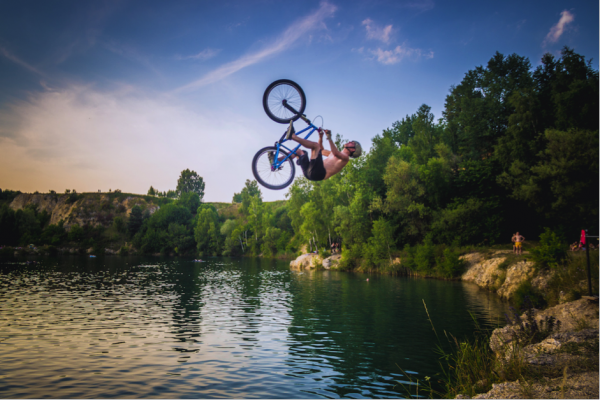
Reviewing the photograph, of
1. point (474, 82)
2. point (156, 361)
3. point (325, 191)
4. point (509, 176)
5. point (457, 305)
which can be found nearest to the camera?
point (156, 361)

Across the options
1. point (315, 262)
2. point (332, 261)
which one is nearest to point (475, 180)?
point (332, 261)

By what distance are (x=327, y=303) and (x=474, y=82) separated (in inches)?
1863

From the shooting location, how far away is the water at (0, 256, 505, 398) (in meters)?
8.96

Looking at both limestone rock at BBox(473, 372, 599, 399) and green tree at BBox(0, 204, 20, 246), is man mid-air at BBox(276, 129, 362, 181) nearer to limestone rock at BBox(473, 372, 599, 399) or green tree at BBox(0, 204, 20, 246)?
limestone rock at BBox(473, 372, 599, 399)

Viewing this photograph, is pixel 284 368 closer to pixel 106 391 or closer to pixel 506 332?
pixel 106 391

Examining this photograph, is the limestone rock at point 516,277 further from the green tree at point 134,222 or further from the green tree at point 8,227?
the green tree at point 8,227

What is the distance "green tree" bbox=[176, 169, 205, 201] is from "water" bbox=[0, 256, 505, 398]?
12681 centimetres

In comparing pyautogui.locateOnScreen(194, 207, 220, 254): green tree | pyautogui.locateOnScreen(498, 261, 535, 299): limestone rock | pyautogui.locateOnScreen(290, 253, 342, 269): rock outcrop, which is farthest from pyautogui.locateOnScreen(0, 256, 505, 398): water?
pyautogui.locateOnScreen(194, 207, 220, 254): green tree

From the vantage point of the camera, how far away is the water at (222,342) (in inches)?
353

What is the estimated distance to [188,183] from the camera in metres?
148

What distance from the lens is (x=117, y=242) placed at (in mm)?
109250

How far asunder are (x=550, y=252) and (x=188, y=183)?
470 ft

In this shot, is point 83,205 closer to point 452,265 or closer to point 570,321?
point 452,265

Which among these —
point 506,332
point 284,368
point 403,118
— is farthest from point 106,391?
point 403,118
